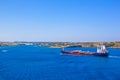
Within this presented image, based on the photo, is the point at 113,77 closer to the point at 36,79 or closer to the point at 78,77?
the point at 78,77

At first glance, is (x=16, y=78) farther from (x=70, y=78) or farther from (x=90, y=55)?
(x=90, y=55)

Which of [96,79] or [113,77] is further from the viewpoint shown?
[113,77]

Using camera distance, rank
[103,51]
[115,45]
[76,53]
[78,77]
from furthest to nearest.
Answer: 1. [115,45]
2. [76,53]
3. [103,51]
4. [78,77]

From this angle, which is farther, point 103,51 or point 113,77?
point 103,51

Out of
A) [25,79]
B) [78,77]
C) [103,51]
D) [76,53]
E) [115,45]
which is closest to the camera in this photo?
[25,79]

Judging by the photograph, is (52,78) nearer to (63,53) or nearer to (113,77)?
(113,77)

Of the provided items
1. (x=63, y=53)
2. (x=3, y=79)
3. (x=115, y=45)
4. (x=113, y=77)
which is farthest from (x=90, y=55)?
(x=115, y=45)

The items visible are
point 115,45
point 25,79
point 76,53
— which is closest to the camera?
point 25,79

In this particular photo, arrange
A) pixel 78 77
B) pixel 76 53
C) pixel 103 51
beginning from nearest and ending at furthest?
pixel 78 77
pixel 103 51
pixel 76 53

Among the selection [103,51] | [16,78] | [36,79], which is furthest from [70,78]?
[103,51]
